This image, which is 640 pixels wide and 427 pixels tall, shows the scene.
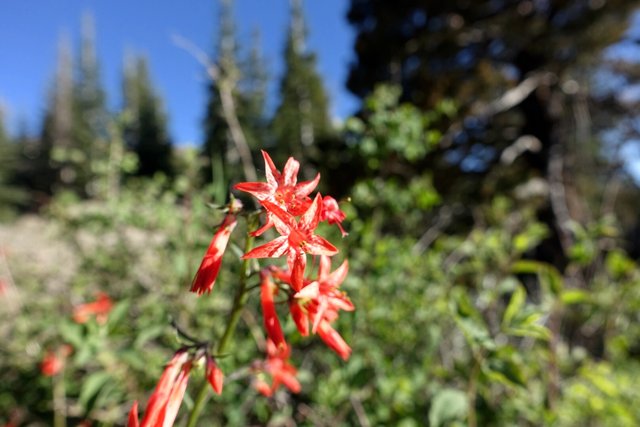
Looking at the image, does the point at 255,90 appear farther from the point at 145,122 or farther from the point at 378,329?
the point at 378,329

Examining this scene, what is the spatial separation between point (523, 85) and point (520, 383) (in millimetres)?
5509

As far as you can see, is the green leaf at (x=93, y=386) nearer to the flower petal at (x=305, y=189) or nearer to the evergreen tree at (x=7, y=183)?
the flower petal at (x=305, y=189)

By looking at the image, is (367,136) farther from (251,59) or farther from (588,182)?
(251,59)

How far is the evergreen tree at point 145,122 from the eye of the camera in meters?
30.7

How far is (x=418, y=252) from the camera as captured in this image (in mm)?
2809

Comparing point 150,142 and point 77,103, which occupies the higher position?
point 77,103

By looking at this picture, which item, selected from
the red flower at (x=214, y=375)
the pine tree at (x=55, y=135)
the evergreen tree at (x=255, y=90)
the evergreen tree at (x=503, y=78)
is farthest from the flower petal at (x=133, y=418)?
the pine tree at (x=55, y=135)

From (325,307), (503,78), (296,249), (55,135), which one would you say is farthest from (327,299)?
(55,135)

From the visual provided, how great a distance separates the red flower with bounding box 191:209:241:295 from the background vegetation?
11 cm

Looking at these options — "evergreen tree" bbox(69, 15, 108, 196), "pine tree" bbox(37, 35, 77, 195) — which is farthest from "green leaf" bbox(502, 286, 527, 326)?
"evergreen tree" bbox(69, 15, 108, 196)

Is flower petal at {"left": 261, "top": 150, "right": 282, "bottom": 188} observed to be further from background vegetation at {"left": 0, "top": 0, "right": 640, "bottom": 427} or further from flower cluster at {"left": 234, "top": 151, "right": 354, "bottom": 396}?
background vegetation at {"left": 0, "top": 0, "right": 640, "bottom": 427}

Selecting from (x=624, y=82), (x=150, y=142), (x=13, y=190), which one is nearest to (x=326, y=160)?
(x=624, y=82)

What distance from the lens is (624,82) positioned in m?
6.14

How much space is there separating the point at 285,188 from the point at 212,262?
173 mm
